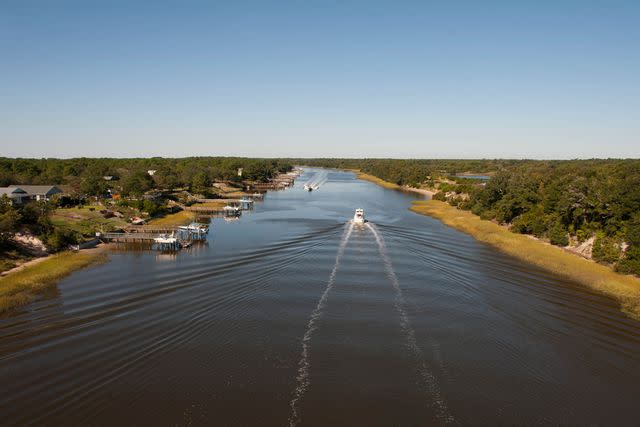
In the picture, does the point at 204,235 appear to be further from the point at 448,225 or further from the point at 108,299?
→ the point at 448,225

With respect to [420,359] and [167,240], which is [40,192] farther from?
[420,359]

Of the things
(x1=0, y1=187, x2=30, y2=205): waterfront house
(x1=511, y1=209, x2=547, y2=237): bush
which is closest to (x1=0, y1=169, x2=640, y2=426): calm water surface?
(x1=511, y1=209, x2=547, y2=237): bush

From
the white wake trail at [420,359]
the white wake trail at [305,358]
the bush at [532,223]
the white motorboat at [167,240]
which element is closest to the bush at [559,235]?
the bush at [532,223]

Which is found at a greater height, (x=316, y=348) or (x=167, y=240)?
(x=167, y=240)

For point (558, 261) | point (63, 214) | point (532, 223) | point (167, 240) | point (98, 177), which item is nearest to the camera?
point (558, 261)

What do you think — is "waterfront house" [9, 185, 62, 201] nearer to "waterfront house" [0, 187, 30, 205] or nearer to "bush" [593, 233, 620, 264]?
"waterfront house" [0, 187, 30, 205]

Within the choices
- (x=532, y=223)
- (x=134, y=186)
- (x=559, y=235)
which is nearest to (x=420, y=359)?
(x=559, y=235)

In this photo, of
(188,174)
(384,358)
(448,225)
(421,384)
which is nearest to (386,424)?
(421,384)
